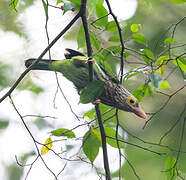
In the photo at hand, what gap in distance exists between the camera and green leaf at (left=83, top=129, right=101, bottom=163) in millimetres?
2156

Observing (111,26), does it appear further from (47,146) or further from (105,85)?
(47,146)

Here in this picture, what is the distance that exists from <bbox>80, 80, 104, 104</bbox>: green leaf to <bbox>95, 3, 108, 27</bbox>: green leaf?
426 mm

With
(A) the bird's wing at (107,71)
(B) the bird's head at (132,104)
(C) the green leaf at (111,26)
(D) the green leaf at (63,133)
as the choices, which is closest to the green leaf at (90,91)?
(A) the bird's wing at (107,71)

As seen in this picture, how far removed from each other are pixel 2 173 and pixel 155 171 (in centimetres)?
294

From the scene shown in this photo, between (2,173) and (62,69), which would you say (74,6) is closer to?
(62,69)

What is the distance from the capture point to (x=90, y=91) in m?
1.96

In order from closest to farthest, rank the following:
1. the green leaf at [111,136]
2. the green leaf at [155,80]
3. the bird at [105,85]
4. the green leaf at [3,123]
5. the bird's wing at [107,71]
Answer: the green leaf at [155,80], the bird's wing at [107,71], the green leaf at [111,136], the bird at [105,85], the green leaf at [3,123]

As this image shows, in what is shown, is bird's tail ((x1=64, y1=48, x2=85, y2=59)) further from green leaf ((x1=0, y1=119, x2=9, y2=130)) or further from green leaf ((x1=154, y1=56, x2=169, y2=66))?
green leaf ((x1=0, y1=119, x2=9, y2=130))

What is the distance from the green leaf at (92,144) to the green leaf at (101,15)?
0.70 m

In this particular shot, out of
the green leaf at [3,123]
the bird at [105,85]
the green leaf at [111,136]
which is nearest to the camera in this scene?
the green leaf at [111,136]

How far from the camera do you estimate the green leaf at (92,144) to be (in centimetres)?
216

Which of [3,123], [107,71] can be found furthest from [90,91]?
[3,123]

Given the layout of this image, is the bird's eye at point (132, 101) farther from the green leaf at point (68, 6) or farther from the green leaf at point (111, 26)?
the green leaf at point (68, 6)

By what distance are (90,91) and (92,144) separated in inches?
16.0
